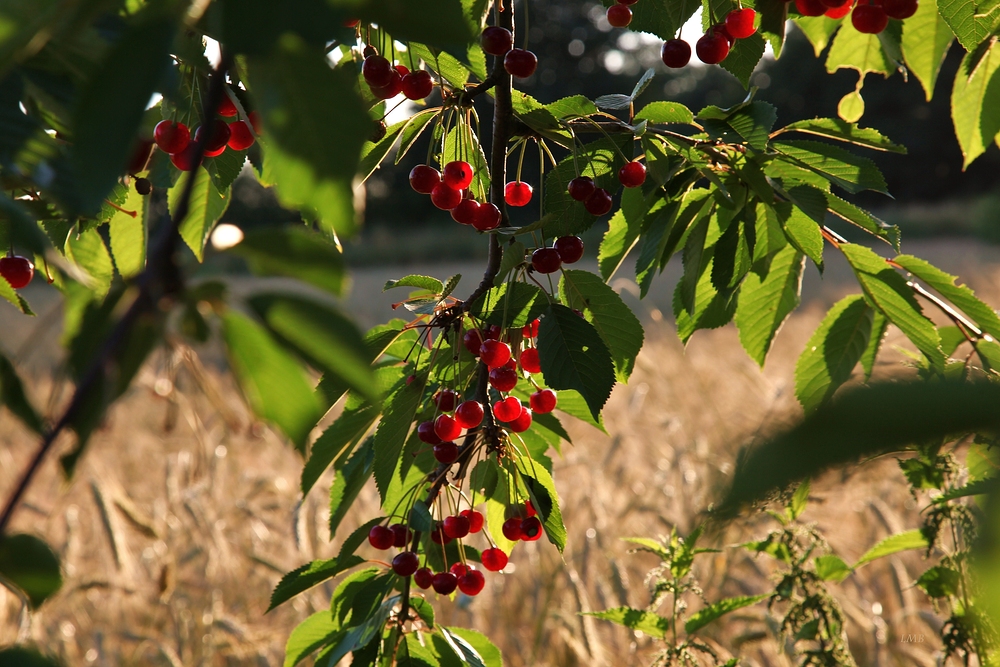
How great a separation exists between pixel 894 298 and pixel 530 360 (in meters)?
0.33

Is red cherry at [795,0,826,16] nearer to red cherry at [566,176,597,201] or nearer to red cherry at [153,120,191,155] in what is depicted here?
red cherry at [566,176,597,201]

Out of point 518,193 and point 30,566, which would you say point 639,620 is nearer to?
point 518,193

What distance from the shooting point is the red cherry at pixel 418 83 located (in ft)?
2.23

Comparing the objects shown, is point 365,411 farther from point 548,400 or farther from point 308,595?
point 308,595

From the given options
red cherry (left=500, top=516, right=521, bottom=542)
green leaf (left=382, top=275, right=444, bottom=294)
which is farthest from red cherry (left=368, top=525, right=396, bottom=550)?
green leaf (left=382, top=275, right=444, bottom=294)

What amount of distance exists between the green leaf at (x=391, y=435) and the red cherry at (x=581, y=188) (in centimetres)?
21

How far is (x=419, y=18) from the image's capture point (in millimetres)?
255

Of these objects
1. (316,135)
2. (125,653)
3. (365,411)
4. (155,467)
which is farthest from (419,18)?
(155,467)

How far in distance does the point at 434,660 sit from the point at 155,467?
246 cm

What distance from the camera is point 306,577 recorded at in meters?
0.75

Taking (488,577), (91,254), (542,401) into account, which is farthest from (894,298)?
(488,577)

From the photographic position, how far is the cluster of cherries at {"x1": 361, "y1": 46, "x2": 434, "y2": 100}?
0.65 m

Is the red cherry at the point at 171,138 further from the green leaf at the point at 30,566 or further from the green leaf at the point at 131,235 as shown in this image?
the green leaf at the point at 30,566

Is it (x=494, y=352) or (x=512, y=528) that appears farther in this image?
(x=512, y=528)
